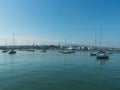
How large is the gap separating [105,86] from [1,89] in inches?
496

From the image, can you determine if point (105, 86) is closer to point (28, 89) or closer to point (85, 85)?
point (85, 85)

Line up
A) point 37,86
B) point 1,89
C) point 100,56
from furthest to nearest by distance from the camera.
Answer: point 100,56 → point 37,86 → point 1,89

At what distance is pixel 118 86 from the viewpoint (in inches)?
762

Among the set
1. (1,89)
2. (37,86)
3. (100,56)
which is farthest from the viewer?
(100,56)

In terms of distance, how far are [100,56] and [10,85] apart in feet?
152

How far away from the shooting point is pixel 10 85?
1958 centimetres

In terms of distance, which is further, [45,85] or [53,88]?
[45,85]

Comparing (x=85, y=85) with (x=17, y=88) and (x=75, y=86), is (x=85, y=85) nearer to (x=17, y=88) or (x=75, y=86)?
(x=75, y=86)

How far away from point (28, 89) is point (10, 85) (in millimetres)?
3122

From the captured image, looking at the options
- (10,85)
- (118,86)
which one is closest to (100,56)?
(118,86)

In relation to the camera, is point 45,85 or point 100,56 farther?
point 100,56

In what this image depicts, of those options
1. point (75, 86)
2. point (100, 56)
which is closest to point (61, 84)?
point (75, 86)

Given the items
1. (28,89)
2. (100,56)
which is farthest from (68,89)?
(100,56)

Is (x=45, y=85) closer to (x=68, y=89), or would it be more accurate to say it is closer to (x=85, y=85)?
(x=68, y=89)
